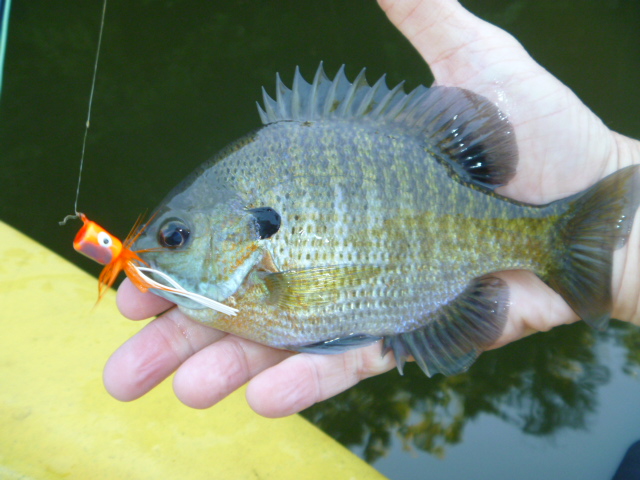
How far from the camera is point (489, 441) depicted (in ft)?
9.44

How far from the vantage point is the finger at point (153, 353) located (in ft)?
6.09

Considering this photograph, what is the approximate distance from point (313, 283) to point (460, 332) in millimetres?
626

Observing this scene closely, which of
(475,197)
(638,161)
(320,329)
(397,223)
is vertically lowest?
(320,329)

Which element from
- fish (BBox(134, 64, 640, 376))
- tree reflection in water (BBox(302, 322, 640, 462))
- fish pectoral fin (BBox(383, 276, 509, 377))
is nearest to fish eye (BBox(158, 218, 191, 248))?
fish (BBox(134, 64, 640, 376))

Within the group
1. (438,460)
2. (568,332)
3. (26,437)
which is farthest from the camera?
(568,332)

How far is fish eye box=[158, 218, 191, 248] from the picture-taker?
1666 mm

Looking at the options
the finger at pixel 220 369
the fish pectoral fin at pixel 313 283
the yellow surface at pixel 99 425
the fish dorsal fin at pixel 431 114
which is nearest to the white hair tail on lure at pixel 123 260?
the fish pectoral fin at pixel 313 283

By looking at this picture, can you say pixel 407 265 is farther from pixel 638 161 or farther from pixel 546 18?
pixel 546 18

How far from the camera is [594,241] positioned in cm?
180

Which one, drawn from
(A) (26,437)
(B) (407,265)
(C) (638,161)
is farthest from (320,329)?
(C) (638,161)

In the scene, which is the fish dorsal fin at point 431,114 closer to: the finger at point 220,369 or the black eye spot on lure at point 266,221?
→ the black eye spot on lure at point 266,221

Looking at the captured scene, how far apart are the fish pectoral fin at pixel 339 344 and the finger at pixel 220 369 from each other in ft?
0.73

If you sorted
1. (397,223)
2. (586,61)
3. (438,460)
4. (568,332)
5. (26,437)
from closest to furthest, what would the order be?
(397,223) < (26,437) < (438,460) < (568,332) < (586,61)

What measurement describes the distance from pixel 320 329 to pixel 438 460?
152 cm
